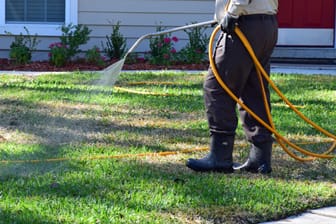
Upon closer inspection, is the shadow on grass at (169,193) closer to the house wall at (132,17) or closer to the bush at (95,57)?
the bush at (95,57)

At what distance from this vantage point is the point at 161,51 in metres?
12.5

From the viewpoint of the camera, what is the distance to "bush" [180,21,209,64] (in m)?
12.5

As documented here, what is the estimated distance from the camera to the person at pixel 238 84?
18.1ft

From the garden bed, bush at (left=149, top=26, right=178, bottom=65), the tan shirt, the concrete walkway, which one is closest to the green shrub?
the garden bed

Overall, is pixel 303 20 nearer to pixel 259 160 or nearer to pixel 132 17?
pixel 132 17

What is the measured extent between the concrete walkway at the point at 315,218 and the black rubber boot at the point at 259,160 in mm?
825

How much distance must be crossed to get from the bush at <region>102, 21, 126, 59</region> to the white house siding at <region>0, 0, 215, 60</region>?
0.25 metres

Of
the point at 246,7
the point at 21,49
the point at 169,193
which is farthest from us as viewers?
the point at 21,49

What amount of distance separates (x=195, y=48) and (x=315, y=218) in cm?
815

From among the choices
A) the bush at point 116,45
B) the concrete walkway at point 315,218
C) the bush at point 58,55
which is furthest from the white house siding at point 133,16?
the concrete walkway at point 315,218

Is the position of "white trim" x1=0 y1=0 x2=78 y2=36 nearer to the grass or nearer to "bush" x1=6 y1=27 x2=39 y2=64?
"bush" x1=6 y1=27 x2=39 y2=64

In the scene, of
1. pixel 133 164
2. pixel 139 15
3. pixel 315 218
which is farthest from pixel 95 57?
pixel 315 218

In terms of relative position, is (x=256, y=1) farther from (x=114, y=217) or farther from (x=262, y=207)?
(x=114, y=217)

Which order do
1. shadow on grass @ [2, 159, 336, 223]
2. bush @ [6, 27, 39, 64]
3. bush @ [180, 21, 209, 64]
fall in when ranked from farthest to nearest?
1. bush @ [180, 21, 209, 64]
2. bush @ [6, 27, 39, 64]
3. shadow on grass @ [2, 159, 336, 223]
